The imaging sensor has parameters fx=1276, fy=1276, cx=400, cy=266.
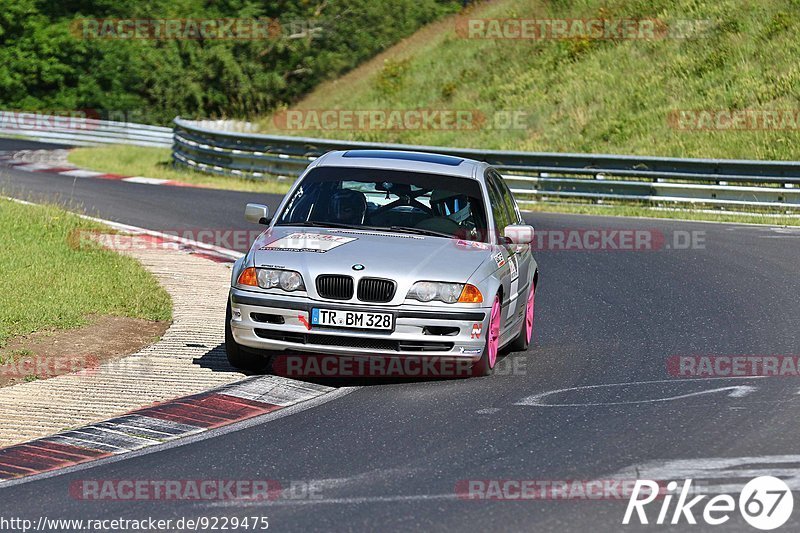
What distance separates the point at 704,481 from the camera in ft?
20.2

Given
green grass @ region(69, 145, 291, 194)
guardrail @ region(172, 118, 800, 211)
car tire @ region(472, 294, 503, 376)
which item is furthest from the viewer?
green grass @ region(69, 145, 291, 194)

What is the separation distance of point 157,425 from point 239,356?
166cm

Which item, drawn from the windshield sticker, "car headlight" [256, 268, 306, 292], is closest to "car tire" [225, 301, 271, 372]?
"car headlight" [256, 268, 306, 292]

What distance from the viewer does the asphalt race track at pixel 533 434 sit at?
584cm

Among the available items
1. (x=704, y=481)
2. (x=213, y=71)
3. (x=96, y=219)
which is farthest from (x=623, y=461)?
(x=213, y=71)

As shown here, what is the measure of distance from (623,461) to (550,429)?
86 cm

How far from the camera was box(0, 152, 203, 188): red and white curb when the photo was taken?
26667 millimetres

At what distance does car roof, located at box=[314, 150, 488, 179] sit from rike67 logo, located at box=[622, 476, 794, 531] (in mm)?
4638

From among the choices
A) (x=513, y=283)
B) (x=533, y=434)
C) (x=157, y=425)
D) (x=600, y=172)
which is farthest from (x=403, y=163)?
(x=600, y=172)

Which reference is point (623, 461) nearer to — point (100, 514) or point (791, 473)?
point (791, 473)

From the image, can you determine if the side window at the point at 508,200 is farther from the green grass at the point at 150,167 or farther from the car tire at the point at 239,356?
the green grass at the point at 150,167

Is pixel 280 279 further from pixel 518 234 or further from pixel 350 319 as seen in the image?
pixel 518 234

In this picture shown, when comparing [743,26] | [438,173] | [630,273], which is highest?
[743,26]

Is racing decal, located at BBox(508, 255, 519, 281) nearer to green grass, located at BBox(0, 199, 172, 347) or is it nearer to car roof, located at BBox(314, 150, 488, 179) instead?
car roof, located at BBox(314, 150, 488, 179)
